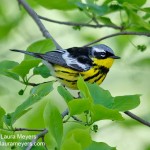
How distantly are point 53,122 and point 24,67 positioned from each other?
1.78 ft

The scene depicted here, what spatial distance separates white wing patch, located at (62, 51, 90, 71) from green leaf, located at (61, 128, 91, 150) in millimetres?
1623

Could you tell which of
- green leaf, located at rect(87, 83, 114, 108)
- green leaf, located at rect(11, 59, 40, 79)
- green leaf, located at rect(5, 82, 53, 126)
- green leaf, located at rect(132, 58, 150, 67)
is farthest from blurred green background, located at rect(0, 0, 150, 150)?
green leaf, located at rect(87, 83, 114, 108)

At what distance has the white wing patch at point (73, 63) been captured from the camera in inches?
142

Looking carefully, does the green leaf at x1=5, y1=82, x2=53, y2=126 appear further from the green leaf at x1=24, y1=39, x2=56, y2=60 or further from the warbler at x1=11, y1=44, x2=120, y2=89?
the warbler at x1=11, y1=44, x2=120, y2=89

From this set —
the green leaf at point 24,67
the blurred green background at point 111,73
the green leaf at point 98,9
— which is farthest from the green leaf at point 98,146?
the blurred green background at point 111,73

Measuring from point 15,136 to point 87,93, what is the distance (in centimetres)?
56

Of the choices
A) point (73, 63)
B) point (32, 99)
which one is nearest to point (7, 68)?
point (32, 99)

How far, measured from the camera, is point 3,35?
4051 mm

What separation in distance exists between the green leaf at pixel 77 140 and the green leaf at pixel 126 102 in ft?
0.91

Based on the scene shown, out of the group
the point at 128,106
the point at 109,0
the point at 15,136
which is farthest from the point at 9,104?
the point at 128,106

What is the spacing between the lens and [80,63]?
144 inches

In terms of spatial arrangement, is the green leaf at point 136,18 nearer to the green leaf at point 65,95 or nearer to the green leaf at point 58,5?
the green leaf at point 58,5

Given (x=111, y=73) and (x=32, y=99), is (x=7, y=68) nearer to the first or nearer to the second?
(x=32, y=99)

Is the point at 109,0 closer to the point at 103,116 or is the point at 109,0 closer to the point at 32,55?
the point at 32,55
